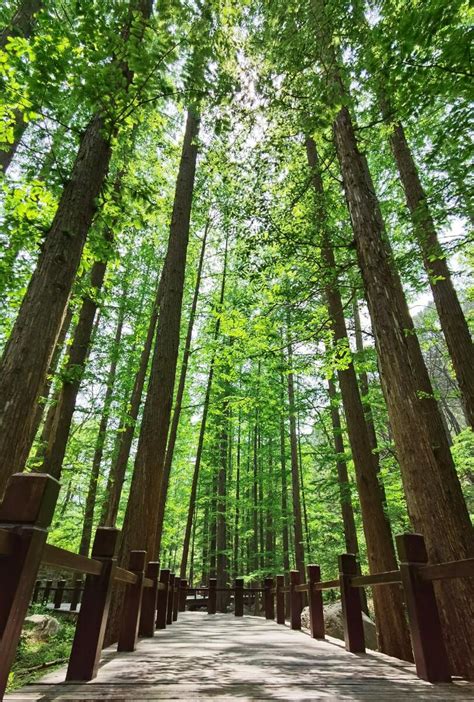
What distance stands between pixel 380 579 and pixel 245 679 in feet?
5.29

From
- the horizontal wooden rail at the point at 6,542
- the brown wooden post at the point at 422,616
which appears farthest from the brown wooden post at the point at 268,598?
the horizontal wooden rail at the point at 6,542

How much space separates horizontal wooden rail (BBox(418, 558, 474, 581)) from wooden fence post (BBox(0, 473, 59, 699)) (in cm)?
264

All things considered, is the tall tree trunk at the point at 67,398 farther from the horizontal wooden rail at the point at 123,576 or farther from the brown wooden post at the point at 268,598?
the brown wooden post at the point at 268,598

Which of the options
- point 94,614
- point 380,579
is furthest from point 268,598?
point 94,614

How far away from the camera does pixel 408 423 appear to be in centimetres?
462

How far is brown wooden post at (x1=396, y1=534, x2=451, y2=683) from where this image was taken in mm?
3068

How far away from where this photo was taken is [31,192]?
5898 mm

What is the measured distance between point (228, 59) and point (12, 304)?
577 centimetres

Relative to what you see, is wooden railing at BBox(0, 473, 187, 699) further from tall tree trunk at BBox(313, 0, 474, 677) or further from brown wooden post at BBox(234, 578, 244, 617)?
brown wooden post at BBox(234, 578, 244, 617)

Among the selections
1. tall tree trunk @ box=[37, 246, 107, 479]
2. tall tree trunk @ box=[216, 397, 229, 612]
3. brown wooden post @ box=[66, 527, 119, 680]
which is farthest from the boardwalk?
Result: tall tree trunk @ box=[216, 397, 229, 612]

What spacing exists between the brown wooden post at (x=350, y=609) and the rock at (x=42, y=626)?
8.23 metres

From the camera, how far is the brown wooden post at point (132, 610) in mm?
4203

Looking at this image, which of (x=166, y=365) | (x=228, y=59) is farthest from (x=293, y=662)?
(x=228, y=59)

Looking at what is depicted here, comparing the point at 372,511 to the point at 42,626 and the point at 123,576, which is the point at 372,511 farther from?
Answer: the point at 42,626
